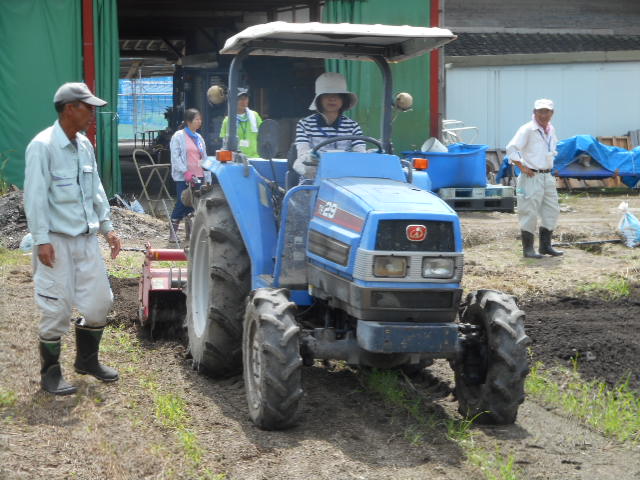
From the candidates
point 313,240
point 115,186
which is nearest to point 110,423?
point 313,240

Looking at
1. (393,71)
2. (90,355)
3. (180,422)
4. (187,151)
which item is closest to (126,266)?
(187,151)

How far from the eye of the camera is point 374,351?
192 inches

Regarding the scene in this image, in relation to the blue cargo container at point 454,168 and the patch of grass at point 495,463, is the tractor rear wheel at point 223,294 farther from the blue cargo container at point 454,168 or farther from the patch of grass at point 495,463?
the blue cargo container at point 454,168

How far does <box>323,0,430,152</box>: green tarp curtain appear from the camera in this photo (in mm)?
15742

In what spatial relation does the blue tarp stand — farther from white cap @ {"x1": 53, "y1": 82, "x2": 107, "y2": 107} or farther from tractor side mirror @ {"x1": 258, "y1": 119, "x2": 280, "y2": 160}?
white cap @ {"x1": 53, "y1": 82, "x2": 107, "y2": 107}

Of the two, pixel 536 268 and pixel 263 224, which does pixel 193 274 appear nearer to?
pixel 263 224

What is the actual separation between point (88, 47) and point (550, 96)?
1039 centimetres

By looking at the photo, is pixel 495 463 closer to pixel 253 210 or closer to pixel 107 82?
pixel 253 210

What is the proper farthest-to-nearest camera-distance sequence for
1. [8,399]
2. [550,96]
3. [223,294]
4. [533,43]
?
[533,43] → [550,96] → [223,294] → [8,399]

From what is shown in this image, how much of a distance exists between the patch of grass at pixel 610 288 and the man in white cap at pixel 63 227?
4.88 m

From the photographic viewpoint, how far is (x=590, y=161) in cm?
1809

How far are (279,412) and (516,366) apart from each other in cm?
127

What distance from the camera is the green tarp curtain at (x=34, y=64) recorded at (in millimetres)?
14453

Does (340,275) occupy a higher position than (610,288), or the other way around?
(340,275)
